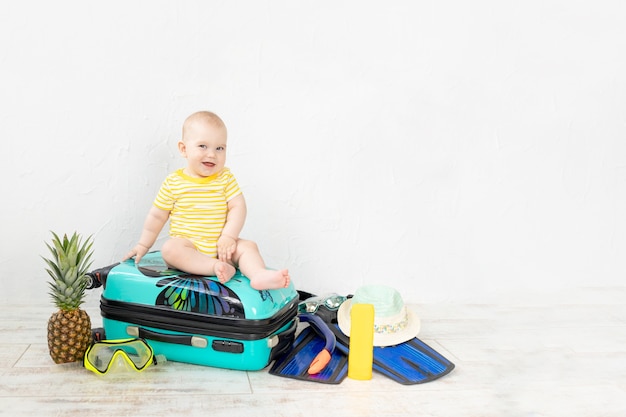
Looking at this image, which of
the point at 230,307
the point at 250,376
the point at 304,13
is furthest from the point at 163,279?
the point at 304,13

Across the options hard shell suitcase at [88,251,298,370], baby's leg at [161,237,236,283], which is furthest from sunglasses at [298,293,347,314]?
baby's leg at [161,237,236,283]

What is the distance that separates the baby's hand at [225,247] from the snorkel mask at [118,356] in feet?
1.18

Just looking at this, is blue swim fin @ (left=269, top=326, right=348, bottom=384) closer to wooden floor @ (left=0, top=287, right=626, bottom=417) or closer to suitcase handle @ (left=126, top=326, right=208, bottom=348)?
wooden floor @ (left=0, top=287, right=626, bottom=417)

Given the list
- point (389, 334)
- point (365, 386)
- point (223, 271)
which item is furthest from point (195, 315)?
point (389, 334)

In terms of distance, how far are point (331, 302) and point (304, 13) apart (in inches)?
43.5

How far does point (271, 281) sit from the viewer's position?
2.05 metres

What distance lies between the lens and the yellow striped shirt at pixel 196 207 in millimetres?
2270

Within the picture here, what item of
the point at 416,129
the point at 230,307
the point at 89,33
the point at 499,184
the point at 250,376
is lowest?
the point at 250,376

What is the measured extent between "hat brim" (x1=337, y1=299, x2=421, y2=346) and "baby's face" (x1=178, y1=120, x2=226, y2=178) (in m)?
0.64

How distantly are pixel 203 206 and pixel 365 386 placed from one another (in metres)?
0.77

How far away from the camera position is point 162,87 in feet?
8.70

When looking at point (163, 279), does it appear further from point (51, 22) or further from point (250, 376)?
point (51, 22)

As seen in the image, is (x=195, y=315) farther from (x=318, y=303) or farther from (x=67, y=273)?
(x=318, y=303)

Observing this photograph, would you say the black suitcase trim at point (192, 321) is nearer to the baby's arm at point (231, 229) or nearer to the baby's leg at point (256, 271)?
the baby's leg at point (256, 271)
